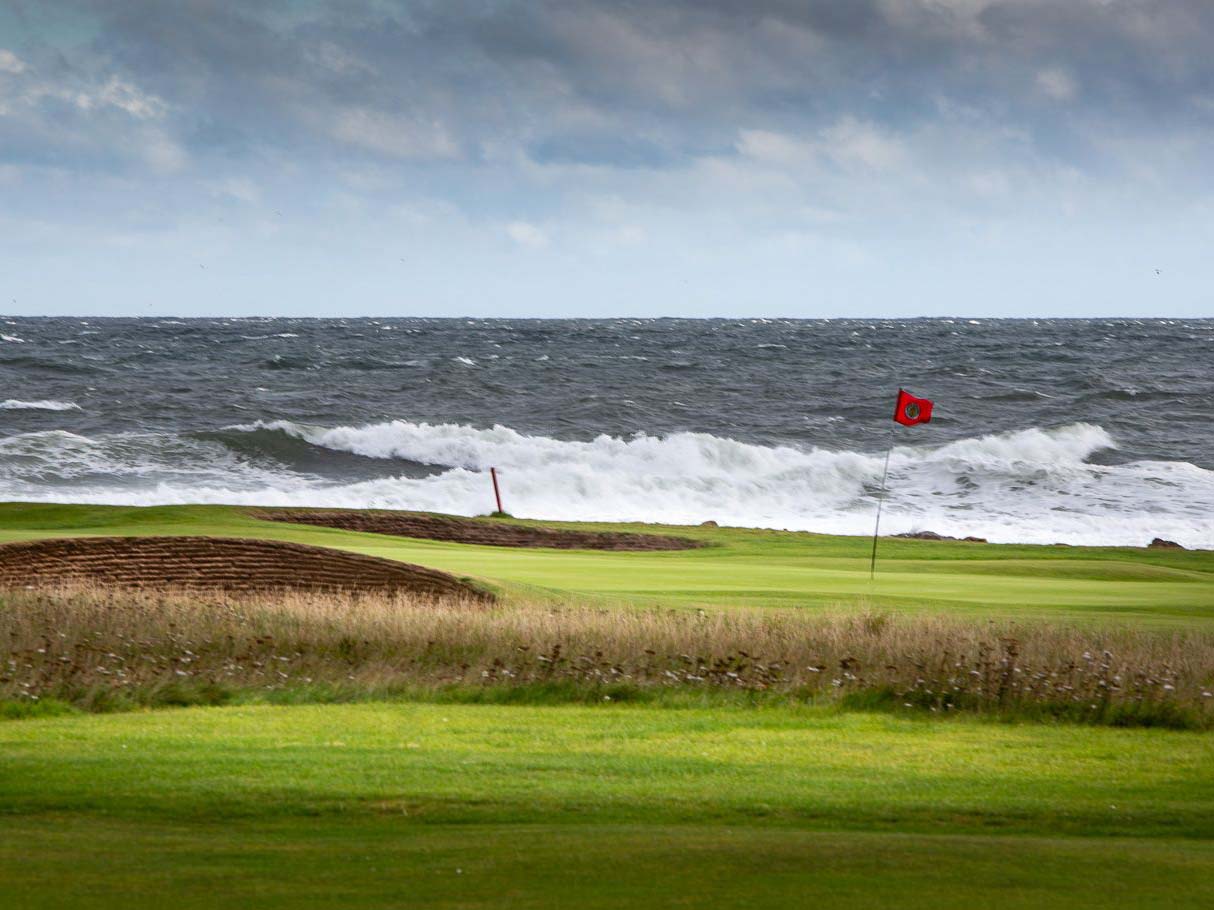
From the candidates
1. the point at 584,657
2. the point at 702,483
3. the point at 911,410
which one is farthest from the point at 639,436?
the point at 584,657

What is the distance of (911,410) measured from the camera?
2053 centimetres

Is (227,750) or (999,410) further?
(999,410)

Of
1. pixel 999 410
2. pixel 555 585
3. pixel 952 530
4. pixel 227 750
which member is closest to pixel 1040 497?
pixel 952 530

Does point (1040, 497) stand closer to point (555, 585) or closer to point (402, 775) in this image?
point (555, 585)

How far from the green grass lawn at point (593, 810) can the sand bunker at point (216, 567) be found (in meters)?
5.39

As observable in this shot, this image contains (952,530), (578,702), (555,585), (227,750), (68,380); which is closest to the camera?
(227,750)

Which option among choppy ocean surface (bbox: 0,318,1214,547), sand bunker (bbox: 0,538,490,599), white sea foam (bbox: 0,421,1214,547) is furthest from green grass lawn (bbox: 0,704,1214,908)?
choppy ocean surface (bbox: 0,318,1214,547)

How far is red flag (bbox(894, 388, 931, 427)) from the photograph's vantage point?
20.0m

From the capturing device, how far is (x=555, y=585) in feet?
51.9

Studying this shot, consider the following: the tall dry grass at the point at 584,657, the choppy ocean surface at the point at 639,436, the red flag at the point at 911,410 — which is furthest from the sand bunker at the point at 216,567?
the choppy ocean surface at the point at 639,436

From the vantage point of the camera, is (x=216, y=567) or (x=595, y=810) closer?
(x=595, y=810)

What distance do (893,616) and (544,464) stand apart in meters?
30.7

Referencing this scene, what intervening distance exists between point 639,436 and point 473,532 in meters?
22.7

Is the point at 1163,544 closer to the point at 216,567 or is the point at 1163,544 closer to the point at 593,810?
the point at 216,567
